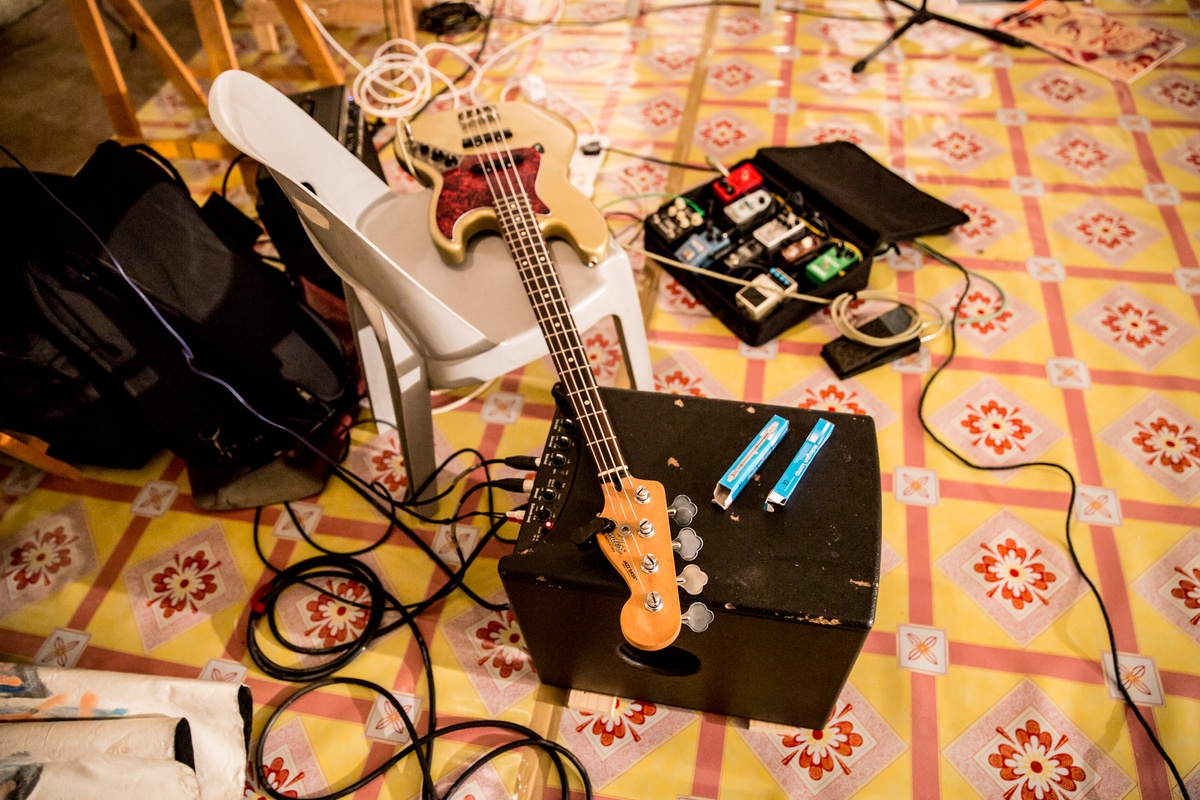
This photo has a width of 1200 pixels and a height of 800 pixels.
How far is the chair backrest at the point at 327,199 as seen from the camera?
36.9 inches

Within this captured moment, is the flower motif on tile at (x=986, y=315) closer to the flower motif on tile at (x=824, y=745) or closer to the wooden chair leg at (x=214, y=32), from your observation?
the flower motif on tile at (x=824, y=745)

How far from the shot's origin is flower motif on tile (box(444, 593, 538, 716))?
1167mm

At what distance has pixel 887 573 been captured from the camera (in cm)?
125

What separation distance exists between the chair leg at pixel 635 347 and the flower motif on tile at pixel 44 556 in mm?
1039

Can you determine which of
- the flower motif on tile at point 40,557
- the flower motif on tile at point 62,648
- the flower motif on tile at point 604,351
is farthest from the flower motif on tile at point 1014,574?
the flower motif on tile at point 40,557

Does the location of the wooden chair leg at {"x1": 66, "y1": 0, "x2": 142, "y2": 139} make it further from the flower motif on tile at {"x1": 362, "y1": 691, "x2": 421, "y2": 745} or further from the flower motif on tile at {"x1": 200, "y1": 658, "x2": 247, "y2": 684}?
the flower motif on tile at {"x1": 362, "y1": 691, "x2": 421, "y2": 745}

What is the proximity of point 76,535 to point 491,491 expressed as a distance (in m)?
0.79

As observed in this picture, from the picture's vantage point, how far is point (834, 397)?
1.46m

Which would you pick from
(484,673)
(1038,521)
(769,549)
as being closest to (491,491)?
(484,673)

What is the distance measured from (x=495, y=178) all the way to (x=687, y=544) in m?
0.74

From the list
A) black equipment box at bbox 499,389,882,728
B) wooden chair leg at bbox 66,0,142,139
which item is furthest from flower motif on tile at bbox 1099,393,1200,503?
wooden chair leg at bbox 66,0,142,139

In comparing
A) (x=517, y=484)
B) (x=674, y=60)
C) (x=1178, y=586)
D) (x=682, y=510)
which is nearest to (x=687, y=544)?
(x=682, y=510)

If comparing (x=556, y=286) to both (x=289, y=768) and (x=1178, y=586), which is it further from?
(x=1178, y=586)

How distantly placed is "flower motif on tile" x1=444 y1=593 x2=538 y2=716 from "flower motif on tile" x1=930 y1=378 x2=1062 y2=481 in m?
0.87
